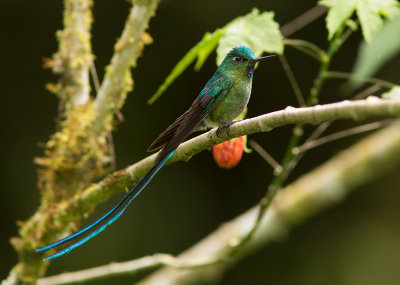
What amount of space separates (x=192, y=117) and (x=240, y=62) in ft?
0.94

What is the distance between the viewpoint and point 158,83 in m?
4.32

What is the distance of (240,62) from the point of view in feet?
5.66

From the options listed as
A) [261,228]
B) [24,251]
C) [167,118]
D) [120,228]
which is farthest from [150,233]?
[24,251]

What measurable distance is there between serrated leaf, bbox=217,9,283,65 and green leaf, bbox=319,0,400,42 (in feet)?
0.55

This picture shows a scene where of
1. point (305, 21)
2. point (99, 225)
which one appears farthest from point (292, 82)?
point (99, 225)

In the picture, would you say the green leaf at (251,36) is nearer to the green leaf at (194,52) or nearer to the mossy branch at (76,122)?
the green leaf at (194,52)

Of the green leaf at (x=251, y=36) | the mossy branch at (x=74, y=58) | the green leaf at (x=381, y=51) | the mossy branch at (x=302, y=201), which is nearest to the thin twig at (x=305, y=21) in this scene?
the green leaf at (x=251, y=36)

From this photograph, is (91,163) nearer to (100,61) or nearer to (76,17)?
(76,17)

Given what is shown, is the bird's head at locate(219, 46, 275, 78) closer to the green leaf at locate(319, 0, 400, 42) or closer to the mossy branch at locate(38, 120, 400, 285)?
the green leaf at locate(319, 0, 400, 42)

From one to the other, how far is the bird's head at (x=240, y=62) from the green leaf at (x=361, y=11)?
0.25 metres

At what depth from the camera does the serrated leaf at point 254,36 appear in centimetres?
174

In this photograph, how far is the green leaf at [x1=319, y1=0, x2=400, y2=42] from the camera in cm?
165

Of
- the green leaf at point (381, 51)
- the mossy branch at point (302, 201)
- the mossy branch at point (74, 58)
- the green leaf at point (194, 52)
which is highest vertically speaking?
the mossy branch at point (74, 58)

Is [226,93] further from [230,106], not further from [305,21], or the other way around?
[305,21]
